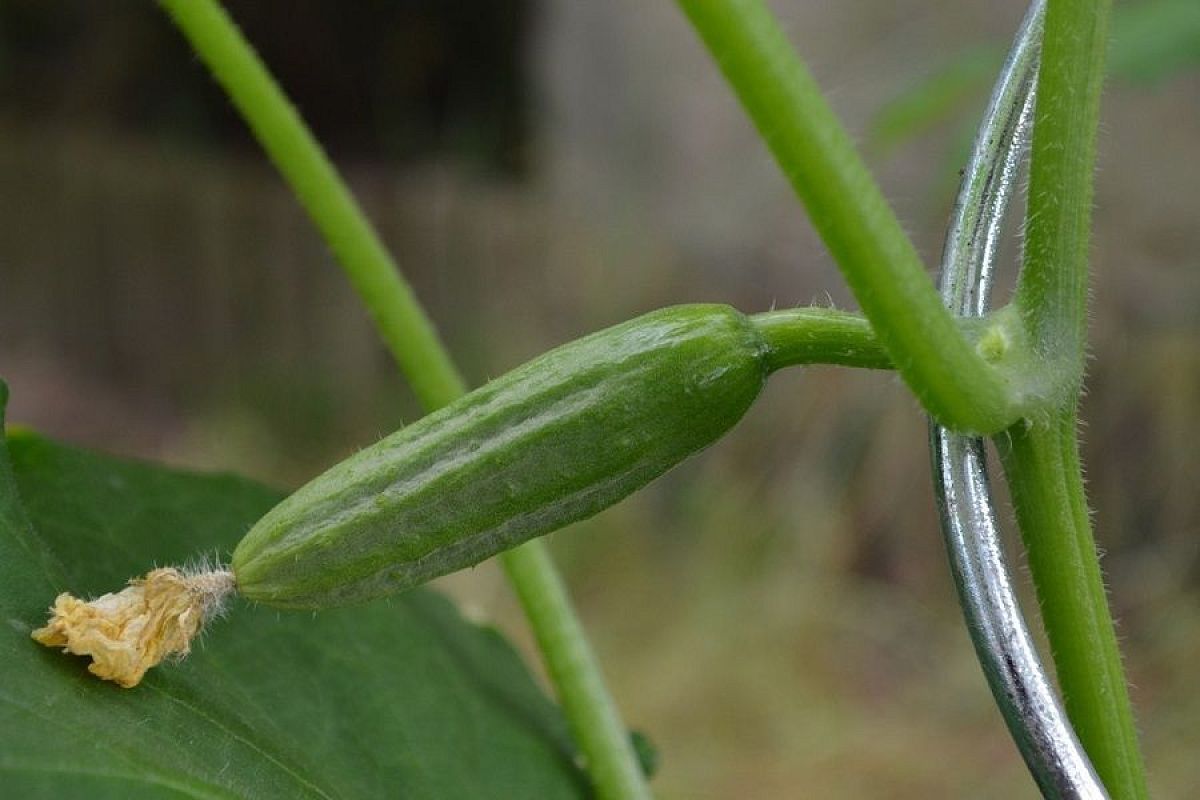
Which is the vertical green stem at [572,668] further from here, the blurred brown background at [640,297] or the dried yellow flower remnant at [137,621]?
the blurred brown background at [640,297]

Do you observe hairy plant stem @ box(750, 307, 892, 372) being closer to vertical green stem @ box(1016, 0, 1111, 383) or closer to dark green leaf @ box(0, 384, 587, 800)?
vertical green stem @ box(1016, 0, 1111, 383)

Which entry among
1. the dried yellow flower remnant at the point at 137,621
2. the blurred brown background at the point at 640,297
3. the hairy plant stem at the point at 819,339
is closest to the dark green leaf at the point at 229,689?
the dried yellow flower remnant at the point at 137,621

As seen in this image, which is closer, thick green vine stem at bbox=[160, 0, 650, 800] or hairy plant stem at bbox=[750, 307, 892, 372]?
hairy plant stem at bbox=[750, 307, 892, 372]

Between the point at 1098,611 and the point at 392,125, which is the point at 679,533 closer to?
the point at 392,125

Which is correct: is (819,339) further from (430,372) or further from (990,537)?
(430,372)

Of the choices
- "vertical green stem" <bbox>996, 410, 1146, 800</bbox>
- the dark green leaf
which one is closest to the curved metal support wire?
"vertical green stem" <bbox>996, 410, 1146, 800</bbox>

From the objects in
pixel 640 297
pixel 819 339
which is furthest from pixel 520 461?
pixel 640 297
